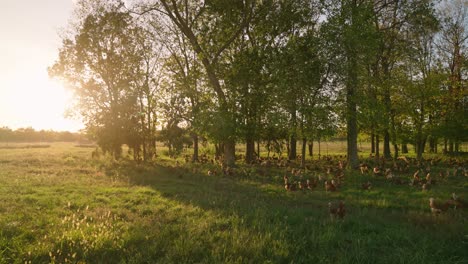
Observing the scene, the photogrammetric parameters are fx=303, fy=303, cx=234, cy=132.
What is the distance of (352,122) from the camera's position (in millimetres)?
23328

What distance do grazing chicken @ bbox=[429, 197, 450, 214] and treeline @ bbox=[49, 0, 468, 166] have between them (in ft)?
37.6

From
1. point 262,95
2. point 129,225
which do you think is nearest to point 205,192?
point 129,225

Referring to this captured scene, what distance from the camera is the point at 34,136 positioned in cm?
10888

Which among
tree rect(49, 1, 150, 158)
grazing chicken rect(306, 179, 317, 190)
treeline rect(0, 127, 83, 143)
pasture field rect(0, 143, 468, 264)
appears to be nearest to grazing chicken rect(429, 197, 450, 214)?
pasture field rect(0, 143, 468, 264)

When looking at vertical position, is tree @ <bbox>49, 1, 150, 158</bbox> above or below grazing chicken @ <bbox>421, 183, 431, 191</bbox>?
above

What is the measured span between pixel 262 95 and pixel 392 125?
13878 millimetres

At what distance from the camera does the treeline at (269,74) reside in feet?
71.2

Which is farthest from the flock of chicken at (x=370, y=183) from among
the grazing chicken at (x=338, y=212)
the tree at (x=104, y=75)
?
the tree at (x=104, y=75)

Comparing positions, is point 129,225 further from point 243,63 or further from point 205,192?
point 243,63

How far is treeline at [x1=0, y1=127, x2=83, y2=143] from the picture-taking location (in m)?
100

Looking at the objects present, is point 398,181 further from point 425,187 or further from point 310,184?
point 310,184

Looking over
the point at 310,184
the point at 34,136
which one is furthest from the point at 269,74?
the point at 34,136

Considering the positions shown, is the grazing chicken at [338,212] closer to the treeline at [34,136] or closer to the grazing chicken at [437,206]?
the grazing chicken at [437,206]

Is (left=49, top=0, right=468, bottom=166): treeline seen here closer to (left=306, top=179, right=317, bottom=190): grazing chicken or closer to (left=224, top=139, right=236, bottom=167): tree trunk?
(left=224, top=139, right=236, bottom=167): tree trunk
